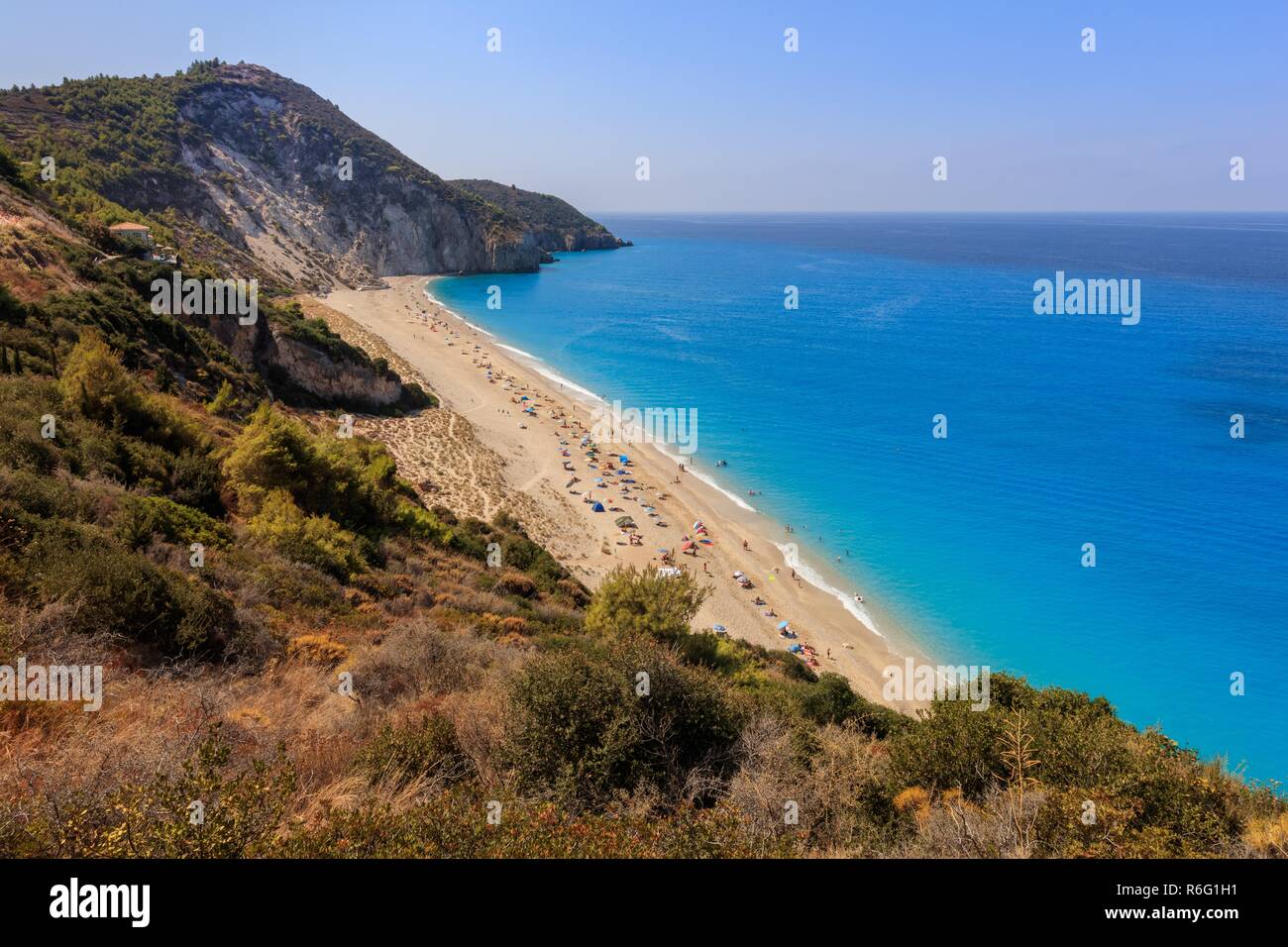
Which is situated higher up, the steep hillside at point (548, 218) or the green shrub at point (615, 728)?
the steep hillside at point (548, 218)

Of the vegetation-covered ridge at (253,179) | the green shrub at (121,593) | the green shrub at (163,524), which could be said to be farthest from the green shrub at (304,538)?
the vegetation-covered ridge at (253,179)

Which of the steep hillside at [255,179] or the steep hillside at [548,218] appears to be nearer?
the steep hillside at [255,179]

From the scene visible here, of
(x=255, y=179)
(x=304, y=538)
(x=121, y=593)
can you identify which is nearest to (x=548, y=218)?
(x=255, y=179)

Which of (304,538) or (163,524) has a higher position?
(163,524)

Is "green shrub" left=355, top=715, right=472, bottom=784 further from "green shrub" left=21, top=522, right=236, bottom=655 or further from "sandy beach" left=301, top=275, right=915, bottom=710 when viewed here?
"sandy beach" left=301, top=275, right=915, bottom=710

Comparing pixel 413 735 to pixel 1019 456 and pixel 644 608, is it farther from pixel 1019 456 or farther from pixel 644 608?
pixel 1019 456

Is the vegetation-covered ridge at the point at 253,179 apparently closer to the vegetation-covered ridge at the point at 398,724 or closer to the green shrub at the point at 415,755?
the vegetation-covered ridge at the point at 398,724
